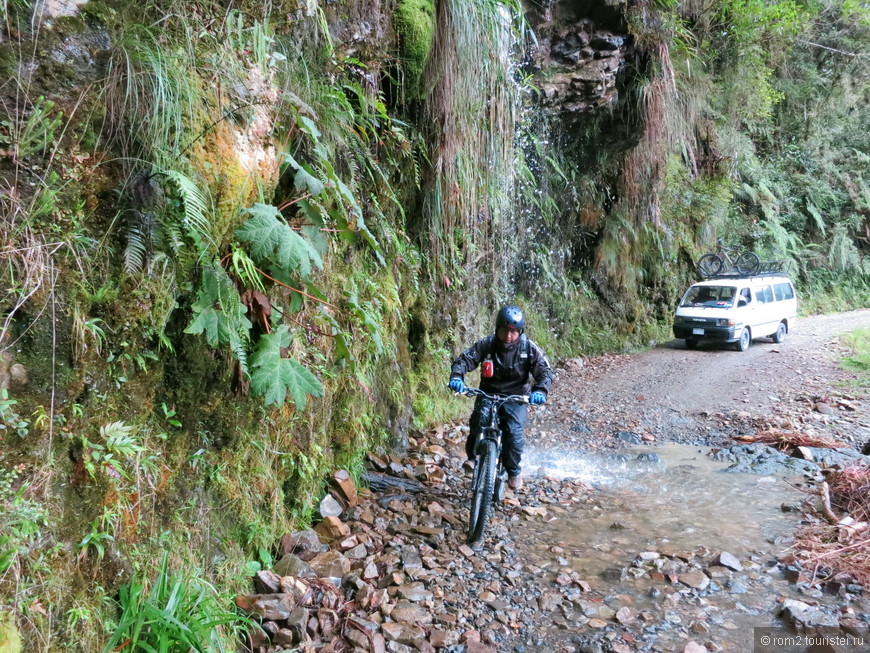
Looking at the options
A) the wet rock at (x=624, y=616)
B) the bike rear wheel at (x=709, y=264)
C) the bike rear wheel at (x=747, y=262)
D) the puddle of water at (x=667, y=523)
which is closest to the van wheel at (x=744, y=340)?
the bike rear wheel at (x=709, y=264)

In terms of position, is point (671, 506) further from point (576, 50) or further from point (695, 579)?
point (576, 50)

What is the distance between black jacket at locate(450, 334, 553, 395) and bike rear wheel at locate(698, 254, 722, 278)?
14823mm

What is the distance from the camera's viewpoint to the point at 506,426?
499cm

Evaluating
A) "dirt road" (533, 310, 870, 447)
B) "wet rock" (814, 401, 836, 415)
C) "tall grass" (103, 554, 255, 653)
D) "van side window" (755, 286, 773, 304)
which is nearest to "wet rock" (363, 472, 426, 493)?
"tall grass" (103, 554, 255, 653)

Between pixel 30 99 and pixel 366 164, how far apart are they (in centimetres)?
324

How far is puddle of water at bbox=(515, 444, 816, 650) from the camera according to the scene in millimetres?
3766

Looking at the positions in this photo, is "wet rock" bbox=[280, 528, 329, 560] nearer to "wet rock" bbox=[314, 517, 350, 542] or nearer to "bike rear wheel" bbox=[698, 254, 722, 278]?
"wet rock" bbox=[314, 517, 350, 542]

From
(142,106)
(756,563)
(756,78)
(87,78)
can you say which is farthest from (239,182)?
(756,78)

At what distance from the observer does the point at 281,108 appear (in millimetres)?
3633

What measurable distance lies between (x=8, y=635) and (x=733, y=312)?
579 inches

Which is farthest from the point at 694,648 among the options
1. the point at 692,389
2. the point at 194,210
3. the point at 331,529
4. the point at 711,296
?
the point at 711,296

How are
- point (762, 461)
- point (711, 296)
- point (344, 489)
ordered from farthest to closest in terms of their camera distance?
1. point (711, 296)
2. point (762, 461)
3. point (344, 489)

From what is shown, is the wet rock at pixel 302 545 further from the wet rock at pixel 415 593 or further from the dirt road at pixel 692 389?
the dirt road at pixel 692 389

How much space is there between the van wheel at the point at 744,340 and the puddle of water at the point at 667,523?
8.38m
